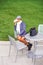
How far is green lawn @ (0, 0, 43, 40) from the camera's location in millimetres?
6820

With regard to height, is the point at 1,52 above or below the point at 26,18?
below

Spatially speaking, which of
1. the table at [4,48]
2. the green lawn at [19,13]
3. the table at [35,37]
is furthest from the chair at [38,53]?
the green lawn at [19,13]

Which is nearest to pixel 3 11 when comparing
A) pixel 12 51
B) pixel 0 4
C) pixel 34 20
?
pixel 0 4

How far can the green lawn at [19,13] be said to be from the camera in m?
6.82

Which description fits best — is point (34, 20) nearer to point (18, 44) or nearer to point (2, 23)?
point (2, 23)

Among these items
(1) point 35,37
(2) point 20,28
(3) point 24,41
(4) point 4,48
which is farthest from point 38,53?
(4) point 4,48

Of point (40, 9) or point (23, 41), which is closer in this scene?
A: point (23, 41)

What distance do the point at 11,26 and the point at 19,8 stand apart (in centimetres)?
64

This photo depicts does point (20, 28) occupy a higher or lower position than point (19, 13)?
lower

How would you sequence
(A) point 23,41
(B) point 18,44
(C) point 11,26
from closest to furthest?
(B) point 18,44 → (A) point 23,41 → (C) point 11,26

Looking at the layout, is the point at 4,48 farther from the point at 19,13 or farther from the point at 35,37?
the point at 19,13

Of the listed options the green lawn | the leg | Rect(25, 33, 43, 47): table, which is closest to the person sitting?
the leg

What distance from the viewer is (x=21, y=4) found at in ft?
23.5

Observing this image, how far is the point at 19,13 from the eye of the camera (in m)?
7.02
